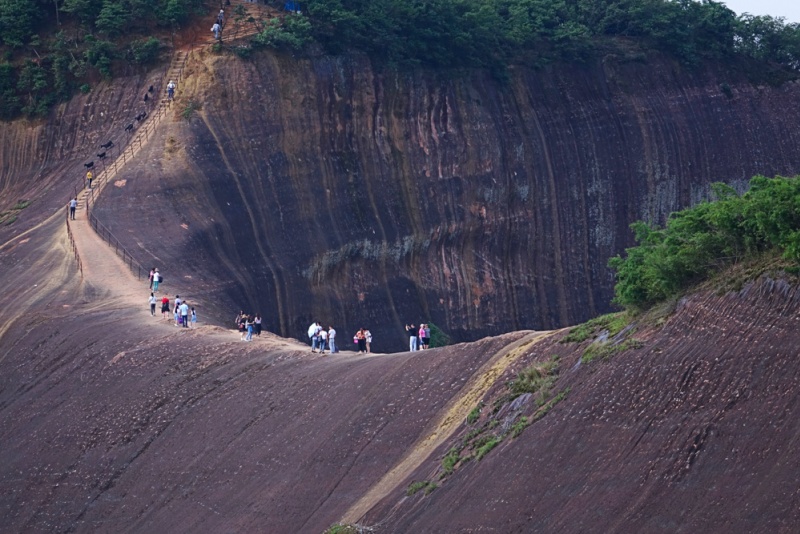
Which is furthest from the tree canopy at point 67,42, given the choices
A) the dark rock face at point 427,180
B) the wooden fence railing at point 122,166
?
the dark rock face at point 427,180

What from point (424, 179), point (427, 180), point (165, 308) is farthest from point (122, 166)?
point (427, 180)

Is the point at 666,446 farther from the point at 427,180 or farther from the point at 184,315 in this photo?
the point at 427,180

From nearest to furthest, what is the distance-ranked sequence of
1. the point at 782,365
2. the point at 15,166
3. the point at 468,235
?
the point at 782,365 → the point at 15,166 → the point at 468,235

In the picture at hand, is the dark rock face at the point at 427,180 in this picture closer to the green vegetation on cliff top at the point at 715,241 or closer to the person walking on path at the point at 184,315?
the person walking on path at the point at 184,315

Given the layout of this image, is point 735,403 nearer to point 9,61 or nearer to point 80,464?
point 80,464

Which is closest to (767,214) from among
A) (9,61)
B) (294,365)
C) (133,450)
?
(294,365)

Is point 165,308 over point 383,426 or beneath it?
over
